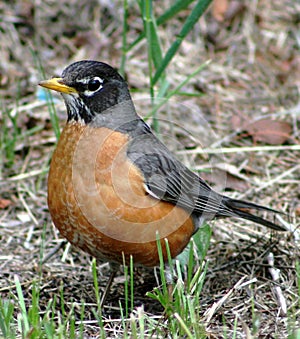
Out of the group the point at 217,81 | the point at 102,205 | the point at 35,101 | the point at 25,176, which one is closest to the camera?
the point at 102,205

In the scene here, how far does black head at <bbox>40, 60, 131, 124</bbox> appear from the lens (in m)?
3.95

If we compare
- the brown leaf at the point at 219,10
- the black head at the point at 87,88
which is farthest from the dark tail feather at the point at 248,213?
the brown leaf at the point at 219,10

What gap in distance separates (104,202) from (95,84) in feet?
2.48

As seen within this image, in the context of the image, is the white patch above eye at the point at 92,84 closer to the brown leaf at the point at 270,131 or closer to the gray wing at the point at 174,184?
the gray wing at the point at 174,184

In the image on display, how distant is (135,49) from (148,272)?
320 cm

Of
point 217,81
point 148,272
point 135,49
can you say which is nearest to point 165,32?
point 135,49

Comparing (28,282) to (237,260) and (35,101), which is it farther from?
(35,101)

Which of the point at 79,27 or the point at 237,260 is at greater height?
the point at 79,27

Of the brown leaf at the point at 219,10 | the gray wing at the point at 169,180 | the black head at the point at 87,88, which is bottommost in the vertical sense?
the gray wing at the point at 169,180

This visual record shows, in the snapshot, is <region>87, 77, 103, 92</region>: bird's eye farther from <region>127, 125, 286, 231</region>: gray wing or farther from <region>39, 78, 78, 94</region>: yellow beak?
<region>127, 125, 286, 231</region>: gray wing

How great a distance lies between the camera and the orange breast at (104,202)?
379 centimetres

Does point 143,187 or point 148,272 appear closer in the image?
point 143,187

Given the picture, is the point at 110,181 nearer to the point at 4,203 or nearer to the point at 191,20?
the point at 191,20

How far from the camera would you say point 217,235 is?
16.4ft
